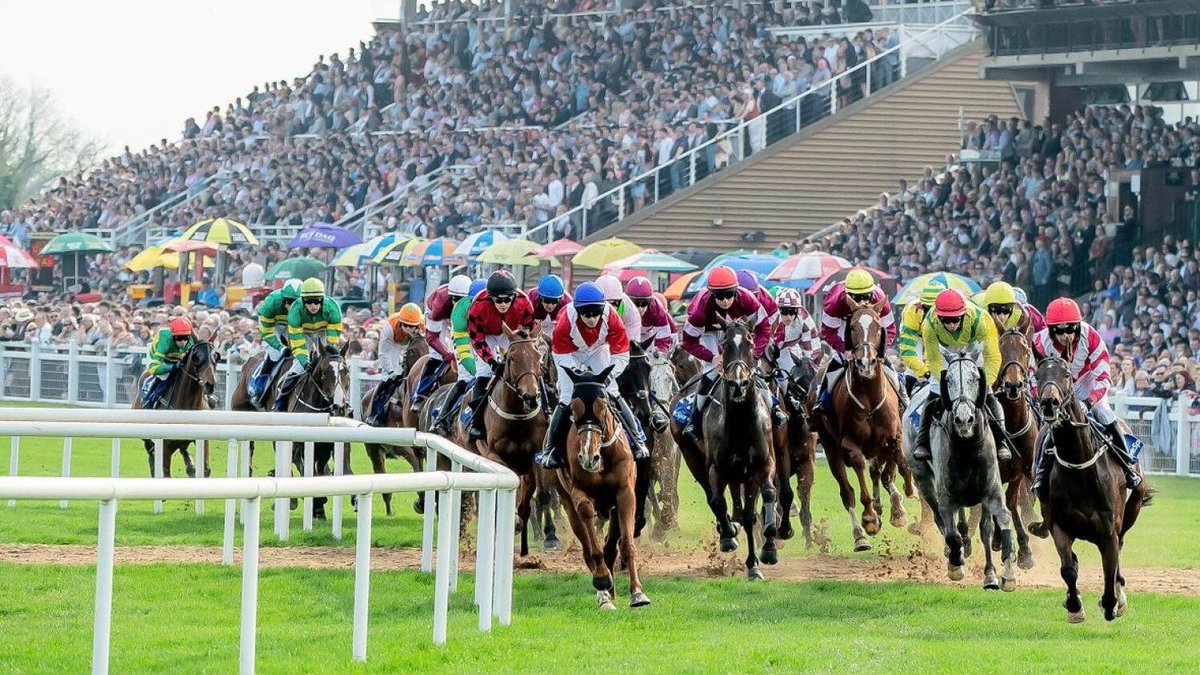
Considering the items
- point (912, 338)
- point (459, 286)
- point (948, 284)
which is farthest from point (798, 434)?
point (948, 284)

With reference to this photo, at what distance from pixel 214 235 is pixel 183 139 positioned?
1203 centimetres

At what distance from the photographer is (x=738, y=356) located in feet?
39.0

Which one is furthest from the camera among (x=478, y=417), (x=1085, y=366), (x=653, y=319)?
(x=653, y=319)

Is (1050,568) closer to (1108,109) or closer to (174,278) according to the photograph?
(1108,109)

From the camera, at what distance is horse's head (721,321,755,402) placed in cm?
1183

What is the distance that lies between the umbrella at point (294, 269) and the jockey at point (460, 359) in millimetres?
19330

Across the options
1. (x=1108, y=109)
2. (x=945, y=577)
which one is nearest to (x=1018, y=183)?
(x=1108, y=109)

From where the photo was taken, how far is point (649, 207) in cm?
3281

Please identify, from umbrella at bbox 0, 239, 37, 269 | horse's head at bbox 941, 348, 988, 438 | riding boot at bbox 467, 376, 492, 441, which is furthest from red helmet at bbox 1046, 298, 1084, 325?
umbrella at bbox 0, 239, 37, 269

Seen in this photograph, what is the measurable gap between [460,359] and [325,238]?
70.9 feet

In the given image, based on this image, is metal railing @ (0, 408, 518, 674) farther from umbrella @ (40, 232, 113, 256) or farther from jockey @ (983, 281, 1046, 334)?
umbrella @ (40, 232, 113, 256)

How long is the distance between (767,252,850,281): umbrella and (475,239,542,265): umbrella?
5721mm

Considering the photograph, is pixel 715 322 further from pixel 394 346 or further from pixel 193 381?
pixel 193 381

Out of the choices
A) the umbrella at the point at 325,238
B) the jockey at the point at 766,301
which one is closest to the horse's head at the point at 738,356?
the jockey at the point at 766,301
